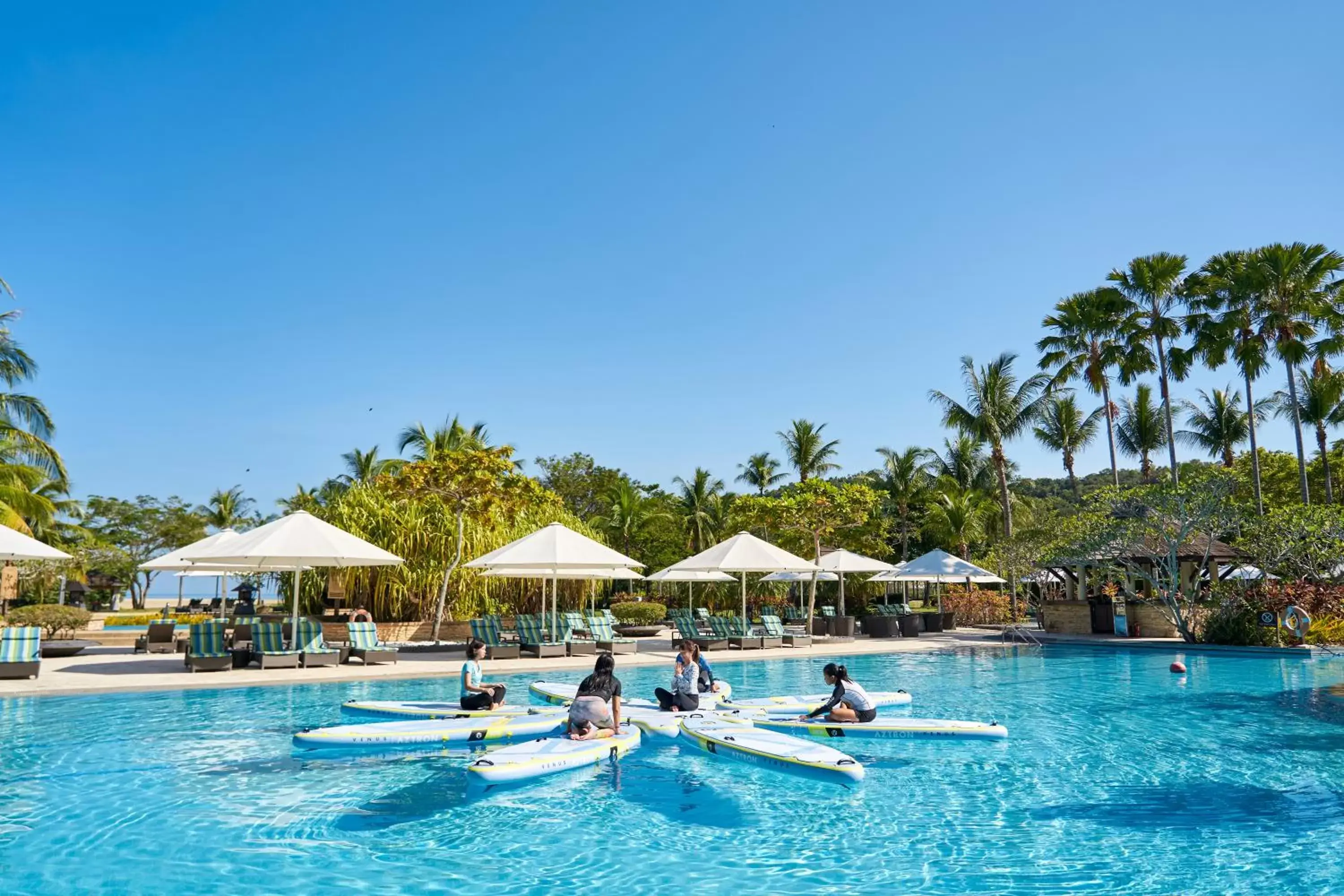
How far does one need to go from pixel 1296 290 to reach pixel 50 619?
121 feet

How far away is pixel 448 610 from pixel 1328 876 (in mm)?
22762

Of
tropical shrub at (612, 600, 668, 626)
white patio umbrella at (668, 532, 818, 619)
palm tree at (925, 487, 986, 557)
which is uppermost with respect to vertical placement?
palm tree at (925, 487, 986, 557)

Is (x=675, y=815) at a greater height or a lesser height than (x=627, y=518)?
lesser

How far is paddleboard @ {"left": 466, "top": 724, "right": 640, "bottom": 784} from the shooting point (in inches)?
324

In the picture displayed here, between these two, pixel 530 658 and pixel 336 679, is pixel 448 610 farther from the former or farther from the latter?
pixel 336 679

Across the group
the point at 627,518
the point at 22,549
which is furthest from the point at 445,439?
the point at 22,549

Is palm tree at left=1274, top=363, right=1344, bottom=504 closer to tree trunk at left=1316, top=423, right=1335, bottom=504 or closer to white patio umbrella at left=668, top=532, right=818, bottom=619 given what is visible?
tree trunk at left=1316, top=423, right=1335, bottom=504

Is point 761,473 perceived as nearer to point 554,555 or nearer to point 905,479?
point 905,479

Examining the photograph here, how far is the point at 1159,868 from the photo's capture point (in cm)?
641

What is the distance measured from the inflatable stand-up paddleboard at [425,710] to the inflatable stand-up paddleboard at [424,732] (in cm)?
46

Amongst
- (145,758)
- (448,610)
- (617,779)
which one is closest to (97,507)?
(448,610)

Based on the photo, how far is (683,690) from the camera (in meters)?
12.1

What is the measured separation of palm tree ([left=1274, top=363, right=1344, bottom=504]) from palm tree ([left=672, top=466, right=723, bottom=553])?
995 inches

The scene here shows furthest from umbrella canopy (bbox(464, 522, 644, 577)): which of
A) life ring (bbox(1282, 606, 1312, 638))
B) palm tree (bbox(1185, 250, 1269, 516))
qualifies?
palm tree (bbox(1185, 250, 1269, 516))
